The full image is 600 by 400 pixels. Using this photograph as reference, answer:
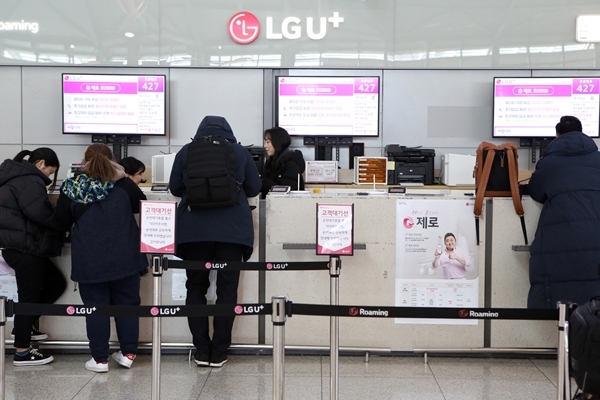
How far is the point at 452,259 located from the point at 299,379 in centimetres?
116

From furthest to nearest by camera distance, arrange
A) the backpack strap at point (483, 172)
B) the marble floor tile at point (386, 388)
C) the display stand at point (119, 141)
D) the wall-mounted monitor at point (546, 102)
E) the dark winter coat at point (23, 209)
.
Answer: the display stand at point (119, 141) < the wall-mounted monitor at point (546, 102) < the backpack strap at point (483, 172) < the dark winter coat at point (23, 209) < the marble floor tile at point (386, 388)

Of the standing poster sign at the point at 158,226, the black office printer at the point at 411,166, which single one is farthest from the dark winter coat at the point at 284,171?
the standing poster sign at the point at 158,226

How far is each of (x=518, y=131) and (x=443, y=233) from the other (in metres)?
3.29

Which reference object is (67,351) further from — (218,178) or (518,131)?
(518,131)

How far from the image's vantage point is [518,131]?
7.16m

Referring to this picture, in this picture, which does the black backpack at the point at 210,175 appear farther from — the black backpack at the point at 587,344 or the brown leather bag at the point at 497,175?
the black backpack at the point at 587,344

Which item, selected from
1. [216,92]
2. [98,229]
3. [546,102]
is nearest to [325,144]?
[216,92]

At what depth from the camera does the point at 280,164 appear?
19.2 ft

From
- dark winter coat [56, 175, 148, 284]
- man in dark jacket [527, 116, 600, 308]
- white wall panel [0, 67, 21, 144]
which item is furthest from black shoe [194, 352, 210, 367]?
white wall panel [0, 67, 21, 144]

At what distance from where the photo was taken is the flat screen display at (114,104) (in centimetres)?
717

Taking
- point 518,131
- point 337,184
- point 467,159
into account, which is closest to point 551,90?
point 518,131

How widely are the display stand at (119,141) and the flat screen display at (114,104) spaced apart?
8cm

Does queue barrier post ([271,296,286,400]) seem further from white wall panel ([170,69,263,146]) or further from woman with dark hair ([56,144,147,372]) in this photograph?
white wall panel ([170,69,263,146])

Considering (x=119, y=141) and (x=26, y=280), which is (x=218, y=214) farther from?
(x=119, y=141)
